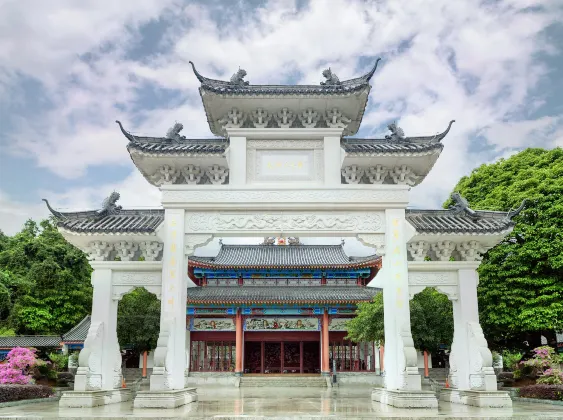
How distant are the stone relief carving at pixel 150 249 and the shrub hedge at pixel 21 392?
5.57 m

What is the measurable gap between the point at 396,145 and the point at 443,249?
8.89 ft

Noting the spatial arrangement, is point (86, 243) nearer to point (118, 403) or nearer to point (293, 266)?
point (118, 403)

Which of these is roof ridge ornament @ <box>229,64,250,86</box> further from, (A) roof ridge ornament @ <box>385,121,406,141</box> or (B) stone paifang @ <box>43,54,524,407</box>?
(A) roof ridge ornament @ <box>385,121,406,141</box>

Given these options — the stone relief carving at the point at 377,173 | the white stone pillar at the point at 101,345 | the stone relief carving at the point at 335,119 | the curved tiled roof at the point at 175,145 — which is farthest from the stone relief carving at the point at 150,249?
the stone relief carving at the point at 377,173

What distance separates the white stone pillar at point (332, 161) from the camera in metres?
12.1

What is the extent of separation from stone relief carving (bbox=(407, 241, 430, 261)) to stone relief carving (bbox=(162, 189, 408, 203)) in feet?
3.63

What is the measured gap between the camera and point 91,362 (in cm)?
1155

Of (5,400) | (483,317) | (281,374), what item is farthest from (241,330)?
(5,400)

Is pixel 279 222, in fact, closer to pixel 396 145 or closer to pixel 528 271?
pixel 396 145

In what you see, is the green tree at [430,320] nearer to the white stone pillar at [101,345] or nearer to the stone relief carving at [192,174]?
the stone relief carving at [192,174]

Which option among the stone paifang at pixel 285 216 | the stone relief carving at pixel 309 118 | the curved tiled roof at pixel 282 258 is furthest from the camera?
the curved tiled roof at pixel 282 258

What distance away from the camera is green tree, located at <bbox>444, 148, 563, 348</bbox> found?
17500 millimetres

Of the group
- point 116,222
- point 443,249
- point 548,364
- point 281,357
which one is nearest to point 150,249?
point 116,222

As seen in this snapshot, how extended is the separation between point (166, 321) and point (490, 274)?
1243cm
